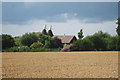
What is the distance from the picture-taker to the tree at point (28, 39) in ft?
110

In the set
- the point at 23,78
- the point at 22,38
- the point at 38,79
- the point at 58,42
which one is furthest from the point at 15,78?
the point at 58,42

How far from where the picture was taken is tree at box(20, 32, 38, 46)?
1315 inches

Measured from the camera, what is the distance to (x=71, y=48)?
28.6 m

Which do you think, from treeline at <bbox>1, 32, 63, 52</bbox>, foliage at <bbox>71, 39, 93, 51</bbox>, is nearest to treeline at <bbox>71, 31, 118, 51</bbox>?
foliage at <bbox>71, 39, 93, 51</bbox>

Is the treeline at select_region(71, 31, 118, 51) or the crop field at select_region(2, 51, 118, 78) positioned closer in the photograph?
the crop field at select_region(2, 51, 118, 78)

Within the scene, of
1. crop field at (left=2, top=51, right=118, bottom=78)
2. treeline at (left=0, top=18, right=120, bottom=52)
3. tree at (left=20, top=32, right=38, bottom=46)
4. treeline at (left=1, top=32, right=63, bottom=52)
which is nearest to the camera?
crop field at (left=2, top=51, right=118, bottom=78)

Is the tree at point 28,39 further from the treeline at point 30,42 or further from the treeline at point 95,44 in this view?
the treeline at point 95,44

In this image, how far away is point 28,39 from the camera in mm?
33938

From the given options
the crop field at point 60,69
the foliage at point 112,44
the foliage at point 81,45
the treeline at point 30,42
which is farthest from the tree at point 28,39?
the crop field at point 60,69

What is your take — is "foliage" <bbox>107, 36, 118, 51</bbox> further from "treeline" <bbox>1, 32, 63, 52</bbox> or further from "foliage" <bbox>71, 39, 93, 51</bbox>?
"treeline" <bbox>1, 32, 63, 52</bbox>

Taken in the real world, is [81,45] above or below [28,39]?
below

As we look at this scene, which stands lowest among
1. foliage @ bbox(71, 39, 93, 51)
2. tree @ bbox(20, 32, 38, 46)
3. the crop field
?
the crop field

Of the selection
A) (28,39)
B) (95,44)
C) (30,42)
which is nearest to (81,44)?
(95,44)

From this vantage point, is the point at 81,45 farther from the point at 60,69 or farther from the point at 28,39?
the point at 60,69
